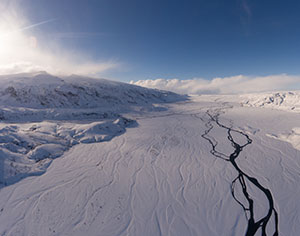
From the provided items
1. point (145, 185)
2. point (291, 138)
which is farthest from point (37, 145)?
point (291, 138)

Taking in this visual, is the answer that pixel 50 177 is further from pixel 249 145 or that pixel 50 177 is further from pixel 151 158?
pixel 249 145

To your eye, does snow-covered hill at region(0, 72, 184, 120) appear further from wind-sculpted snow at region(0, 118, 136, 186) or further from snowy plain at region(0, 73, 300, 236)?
snowy plain at region(0, 73, 300, 236)

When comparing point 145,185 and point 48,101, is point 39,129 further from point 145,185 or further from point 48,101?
point 48,101

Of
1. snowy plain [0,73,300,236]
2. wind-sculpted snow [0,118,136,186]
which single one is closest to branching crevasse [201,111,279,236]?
snowy plain [0,73,300,236]

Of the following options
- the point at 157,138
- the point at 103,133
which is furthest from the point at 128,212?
the point at 103,133

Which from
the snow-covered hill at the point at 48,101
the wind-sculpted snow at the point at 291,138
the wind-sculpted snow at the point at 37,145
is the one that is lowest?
the wind-sculpted snow at the point at 291,138

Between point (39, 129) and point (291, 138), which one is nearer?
point (291, 138)

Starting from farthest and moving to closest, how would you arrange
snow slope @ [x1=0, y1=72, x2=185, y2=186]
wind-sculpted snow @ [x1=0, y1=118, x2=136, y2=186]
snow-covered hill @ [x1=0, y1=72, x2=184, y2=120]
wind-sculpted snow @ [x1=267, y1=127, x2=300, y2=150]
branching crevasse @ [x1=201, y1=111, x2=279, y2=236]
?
snow-covered hill @ [x1=0, y1=72, x2=184, y2=120]
wind-sculpted snow @ [x1=267, y1=127, x2=300, y2=150]
snow slope @ [x1=0, y1=72, x2=185, y2=186]
wind-sculpted snow @ [x1=0, y1=118, x2=136, y2=186]
branching crevasse @ [x1=201, y1=111, x2=279, y2=236]

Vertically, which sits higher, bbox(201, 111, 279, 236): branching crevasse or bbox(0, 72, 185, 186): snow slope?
bbox(0, 72, 185, 186): snow slope

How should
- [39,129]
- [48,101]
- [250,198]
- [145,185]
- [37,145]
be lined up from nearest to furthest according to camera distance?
[250,198]
[145,185]
[37,145]
[39,129]
[48,101]

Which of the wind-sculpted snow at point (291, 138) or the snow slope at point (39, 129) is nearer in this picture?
the snow slope at point (39, 129)

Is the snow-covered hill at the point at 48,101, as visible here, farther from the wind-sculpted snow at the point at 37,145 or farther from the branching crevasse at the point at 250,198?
the branching crevasse at the point at 250,198

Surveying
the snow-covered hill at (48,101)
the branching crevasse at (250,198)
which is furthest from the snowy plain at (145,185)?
the snow-covered hill at (48,101)
